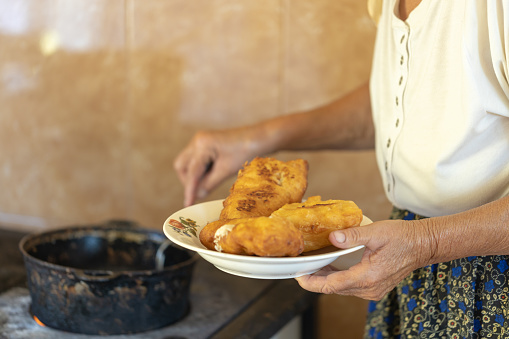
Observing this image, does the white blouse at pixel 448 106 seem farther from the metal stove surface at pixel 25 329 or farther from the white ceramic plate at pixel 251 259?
the metal stove surface at pixel 25 329

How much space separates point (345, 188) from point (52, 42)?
97 centimetres

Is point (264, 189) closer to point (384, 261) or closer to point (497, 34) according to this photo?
point (384, 261)

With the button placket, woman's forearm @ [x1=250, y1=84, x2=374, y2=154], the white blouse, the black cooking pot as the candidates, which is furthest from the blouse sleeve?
the black cooking pot

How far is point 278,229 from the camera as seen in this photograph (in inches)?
24.2

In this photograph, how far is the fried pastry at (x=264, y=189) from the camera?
28.7 inches

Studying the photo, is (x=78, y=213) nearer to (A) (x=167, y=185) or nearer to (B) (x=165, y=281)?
(A) (x=167, y=185)

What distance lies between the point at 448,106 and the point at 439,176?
103mm

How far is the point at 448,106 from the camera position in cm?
81

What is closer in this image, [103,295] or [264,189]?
[264,189]

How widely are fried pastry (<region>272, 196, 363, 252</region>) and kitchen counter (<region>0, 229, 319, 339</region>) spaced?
0.38 meters

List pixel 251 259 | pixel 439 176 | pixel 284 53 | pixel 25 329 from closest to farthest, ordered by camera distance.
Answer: pixel 251 259, pixel 439 176, pixel 25 329, pixel 284 53

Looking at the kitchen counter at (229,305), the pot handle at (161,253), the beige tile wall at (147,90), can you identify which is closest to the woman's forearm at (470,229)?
the kitchen counter at (229,305)

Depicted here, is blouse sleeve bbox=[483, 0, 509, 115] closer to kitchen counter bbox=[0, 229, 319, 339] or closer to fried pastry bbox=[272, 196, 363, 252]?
fried pastry bbox=[272, 196, 363, 252]

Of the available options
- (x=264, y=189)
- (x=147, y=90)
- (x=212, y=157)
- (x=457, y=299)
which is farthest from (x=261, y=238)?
(x=147, y=90)
